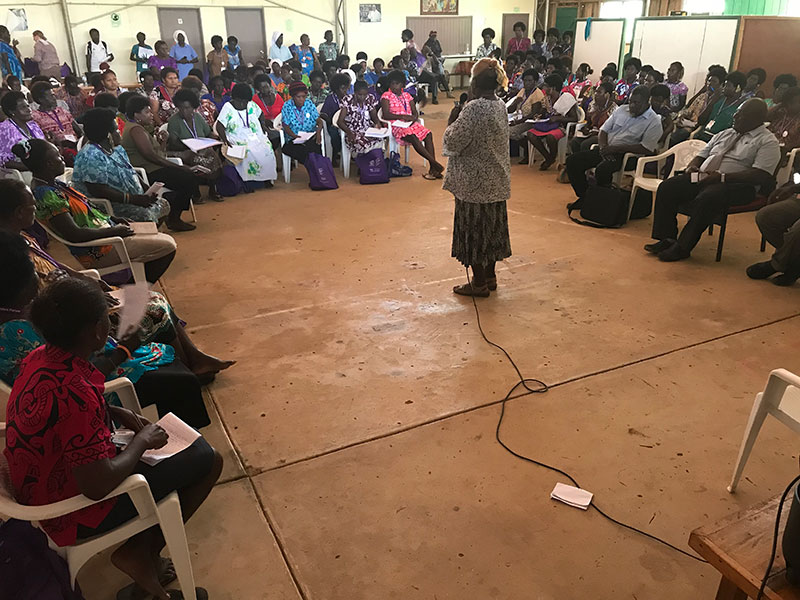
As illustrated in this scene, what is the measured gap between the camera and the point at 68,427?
1442 mm

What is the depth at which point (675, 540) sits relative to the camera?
6.79 feet

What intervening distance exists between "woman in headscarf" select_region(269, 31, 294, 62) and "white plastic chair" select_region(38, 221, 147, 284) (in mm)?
11159

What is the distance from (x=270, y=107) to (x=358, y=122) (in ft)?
5.57

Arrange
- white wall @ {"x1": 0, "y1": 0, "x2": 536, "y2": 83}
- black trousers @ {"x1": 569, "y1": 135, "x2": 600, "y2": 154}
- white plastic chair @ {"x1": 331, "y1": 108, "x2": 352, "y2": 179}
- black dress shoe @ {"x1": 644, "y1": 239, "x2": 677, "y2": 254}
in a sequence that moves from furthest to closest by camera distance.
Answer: white wall @ {"x1": 0, "y1": 0, "x2": 536, "y2": 83} → white plastic chair @ {"x1": 331, "y1": 108, "x2": 352, "y2": 179} → black trousers @ {"x1": 569, "y1": 135, "x2": 600, "y2": 154} → black dress shoe @ {"x1": 644, "y1": 239, "x2": 677, "y2": 254}

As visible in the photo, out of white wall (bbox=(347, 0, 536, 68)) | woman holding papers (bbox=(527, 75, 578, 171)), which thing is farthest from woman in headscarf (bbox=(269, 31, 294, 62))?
woman holding papers (bbox=(527, 75, 578, 171))

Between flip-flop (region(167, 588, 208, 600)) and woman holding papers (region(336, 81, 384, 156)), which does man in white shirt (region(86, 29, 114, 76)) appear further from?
flip-flop (region(167, 588, 208, 600))

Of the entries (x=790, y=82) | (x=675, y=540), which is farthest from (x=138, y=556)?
(x=790, y=82)

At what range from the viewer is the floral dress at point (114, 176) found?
13.4 ft

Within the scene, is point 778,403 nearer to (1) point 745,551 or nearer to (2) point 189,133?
(1) point 745,551

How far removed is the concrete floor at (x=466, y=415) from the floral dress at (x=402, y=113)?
2.74 meters

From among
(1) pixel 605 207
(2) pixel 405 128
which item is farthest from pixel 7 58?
(1) pixel 605 207

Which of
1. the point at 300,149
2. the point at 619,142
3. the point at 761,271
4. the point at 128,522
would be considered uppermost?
the point at 619,142

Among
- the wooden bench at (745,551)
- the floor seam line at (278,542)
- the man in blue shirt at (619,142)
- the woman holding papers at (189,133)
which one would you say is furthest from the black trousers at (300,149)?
the wooden bench at (745,551)

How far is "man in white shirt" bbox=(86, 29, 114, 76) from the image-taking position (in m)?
12.2
